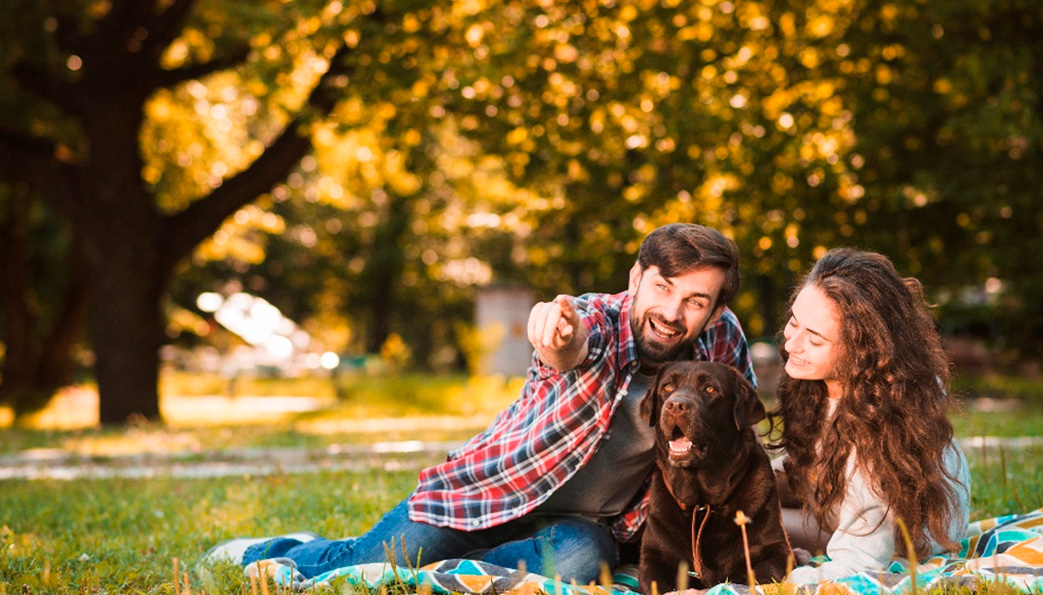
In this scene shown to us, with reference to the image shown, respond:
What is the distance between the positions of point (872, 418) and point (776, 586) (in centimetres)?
85

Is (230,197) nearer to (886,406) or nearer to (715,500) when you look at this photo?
(715,500)

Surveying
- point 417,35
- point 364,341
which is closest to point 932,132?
point 417,35

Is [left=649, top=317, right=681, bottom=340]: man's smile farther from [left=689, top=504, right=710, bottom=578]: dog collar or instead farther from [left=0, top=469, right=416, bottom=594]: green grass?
[left=0, top=469, right=416, bottom=594]: green grass

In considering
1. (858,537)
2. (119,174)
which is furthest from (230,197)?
(858,537)

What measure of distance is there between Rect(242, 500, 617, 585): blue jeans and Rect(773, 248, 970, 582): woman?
87cm

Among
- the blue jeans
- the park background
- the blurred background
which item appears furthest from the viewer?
the blurred background

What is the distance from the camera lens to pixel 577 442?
13.5 feet

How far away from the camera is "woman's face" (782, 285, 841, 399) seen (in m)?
4.03

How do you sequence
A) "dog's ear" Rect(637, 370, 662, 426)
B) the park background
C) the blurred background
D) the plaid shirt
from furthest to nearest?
the blurred background, the park background, the plaid shirt, "dog's ear" Rect(637, 370, 662, 426)

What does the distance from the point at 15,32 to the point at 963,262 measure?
12.7 meters

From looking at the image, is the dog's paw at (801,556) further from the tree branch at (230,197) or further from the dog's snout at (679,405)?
the tree branch at (230,197)

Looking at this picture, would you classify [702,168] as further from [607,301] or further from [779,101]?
[607,301]

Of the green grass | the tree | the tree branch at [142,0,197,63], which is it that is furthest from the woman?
the tree branch at [142,0,197,63]

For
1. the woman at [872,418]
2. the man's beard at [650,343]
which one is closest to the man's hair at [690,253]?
the man's beard at [650,343]
